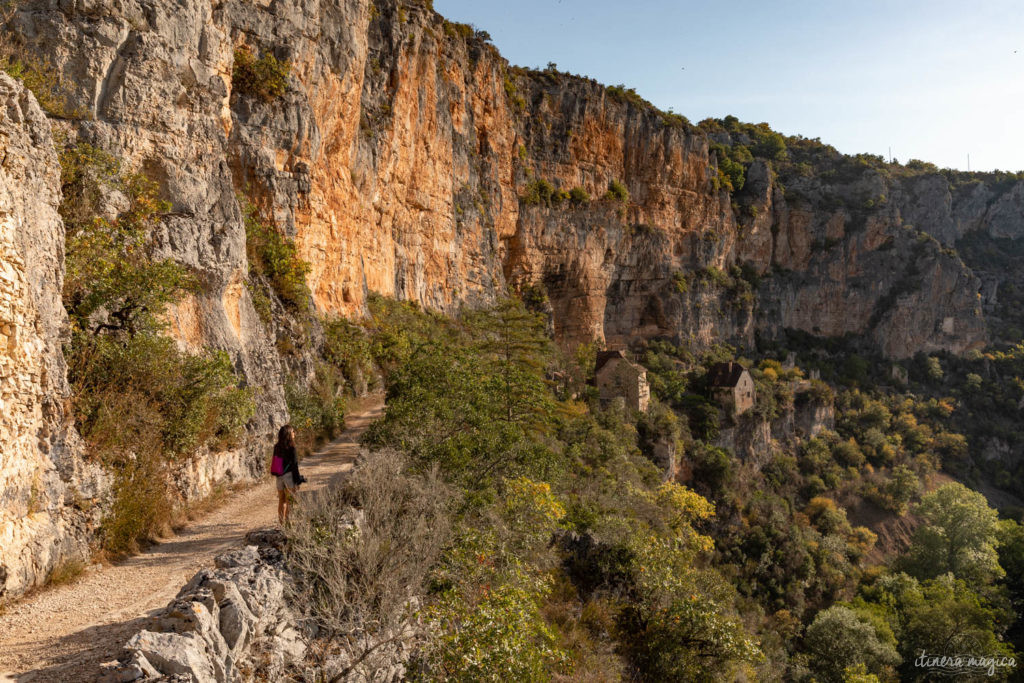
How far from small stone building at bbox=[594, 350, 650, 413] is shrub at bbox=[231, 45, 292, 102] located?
24322 mm

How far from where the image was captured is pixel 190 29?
9.91m

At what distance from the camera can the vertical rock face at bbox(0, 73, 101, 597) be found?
14.7 ft

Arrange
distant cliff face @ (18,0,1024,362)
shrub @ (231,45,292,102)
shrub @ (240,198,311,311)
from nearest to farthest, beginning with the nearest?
distant cliff face @ (18,0,1024,362) < shrub @ (240,198,311,311) < shrub @ (231,45,292,102)

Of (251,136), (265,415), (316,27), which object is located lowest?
(265,415)

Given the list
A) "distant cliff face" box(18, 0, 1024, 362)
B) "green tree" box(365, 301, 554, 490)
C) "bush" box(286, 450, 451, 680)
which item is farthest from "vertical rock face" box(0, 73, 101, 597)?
"green tree" box(365, 301, 554, 490)

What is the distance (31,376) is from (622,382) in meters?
31.6

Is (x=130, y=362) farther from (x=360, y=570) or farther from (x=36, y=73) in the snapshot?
(x=36, y=73)

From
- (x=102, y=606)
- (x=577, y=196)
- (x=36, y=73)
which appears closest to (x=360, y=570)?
(x=102, y=606)

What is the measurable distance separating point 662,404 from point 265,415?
32.1m

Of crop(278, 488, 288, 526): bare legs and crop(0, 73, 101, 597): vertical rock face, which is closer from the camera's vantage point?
crop(0, 73, 101, 597): vertical rock face

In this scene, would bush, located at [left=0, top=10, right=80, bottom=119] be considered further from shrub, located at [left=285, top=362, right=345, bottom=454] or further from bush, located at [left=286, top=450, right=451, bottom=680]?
bush, located at [left=286, top=450, right=451, bottom=680]

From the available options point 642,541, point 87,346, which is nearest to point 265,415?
point 87,346

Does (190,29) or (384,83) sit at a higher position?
(384,83)

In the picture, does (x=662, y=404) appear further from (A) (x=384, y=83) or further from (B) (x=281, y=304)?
(B) (x=281, y=304)
